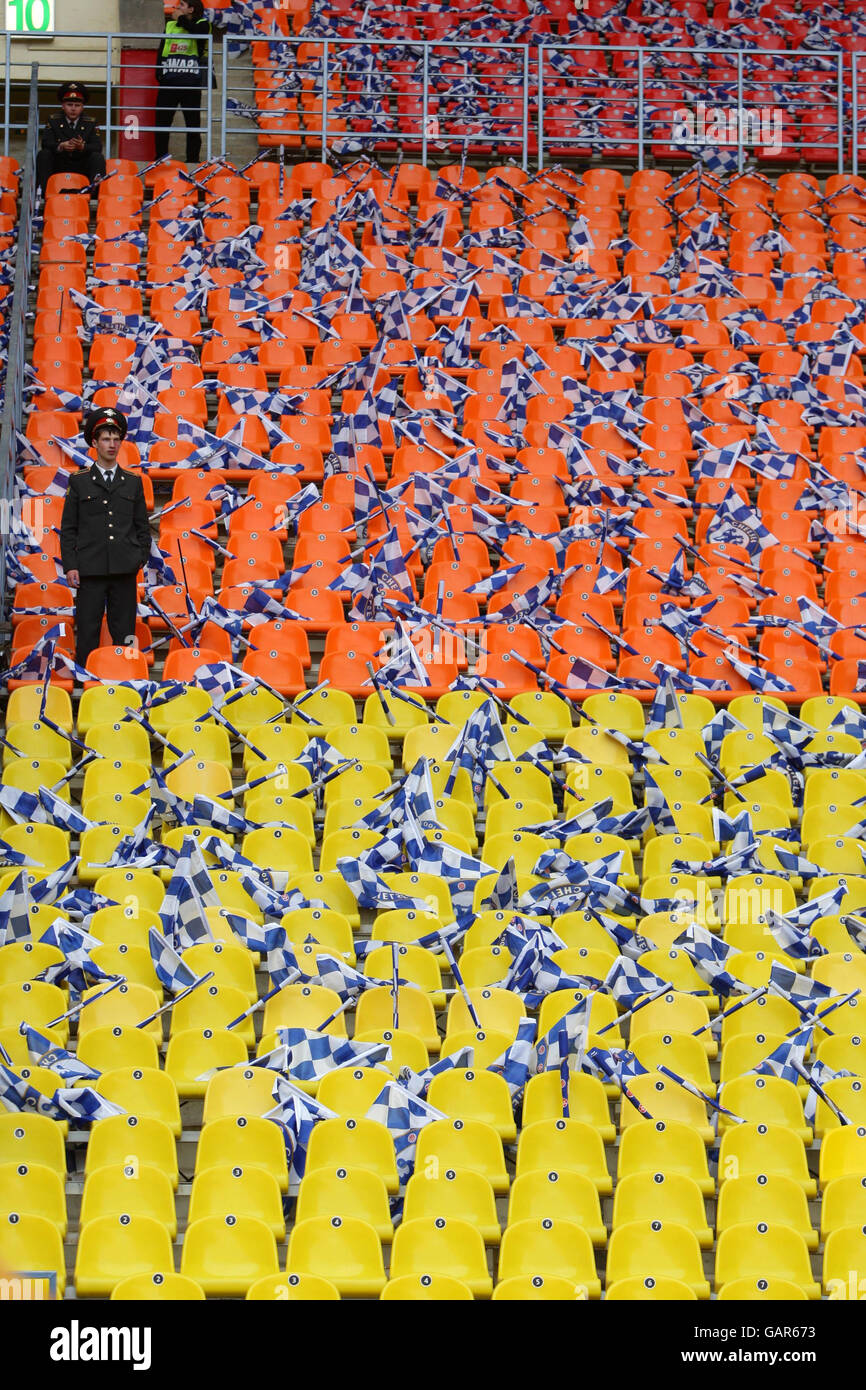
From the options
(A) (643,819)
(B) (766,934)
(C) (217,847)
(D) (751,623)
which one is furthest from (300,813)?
(D) (751,623)

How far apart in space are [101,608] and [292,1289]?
4.55 metres

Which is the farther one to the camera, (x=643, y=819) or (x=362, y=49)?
(x=362, y=49)

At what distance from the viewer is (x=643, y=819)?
9.45 meters

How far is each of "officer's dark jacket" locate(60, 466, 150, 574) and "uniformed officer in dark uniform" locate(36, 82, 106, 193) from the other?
457 cm

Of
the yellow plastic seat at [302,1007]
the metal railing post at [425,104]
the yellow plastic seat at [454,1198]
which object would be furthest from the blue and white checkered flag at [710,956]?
the metal railing post at [425,104]

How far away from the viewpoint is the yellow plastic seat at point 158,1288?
6590mm

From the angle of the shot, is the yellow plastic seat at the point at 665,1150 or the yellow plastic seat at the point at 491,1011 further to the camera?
the yellow plastic seat at the point at 491,1011

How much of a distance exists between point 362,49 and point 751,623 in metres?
6.90

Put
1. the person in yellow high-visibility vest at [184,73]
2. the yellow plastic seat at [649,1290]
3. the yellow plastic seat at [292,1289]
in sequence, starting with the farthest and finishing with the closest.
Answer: the person in yellow high-visibility vest at [184,73]
the yellow plastic seat at [649,1290]
the yellow plastic seat at [292,1289]

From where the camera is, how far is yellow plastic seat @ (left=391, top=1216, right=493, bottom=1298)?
696 cm

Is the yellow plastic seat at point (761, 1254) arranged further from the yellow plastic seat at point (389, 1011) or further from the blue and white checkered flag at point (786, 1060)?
the yellow plastic seat at point (389, 1011)

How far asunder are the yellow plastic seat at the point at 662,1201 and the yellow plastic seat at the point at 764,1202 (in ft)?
0.40

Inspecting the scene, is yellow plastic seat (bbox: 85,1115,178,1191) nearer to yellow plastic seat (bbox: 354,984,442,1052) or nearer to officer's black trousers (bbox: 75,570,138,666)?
yellow plastic seat (bbox: 354,984,442,1052)

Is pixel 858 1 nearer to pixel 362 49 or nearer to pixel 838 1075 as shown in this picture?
pixel 362 49
